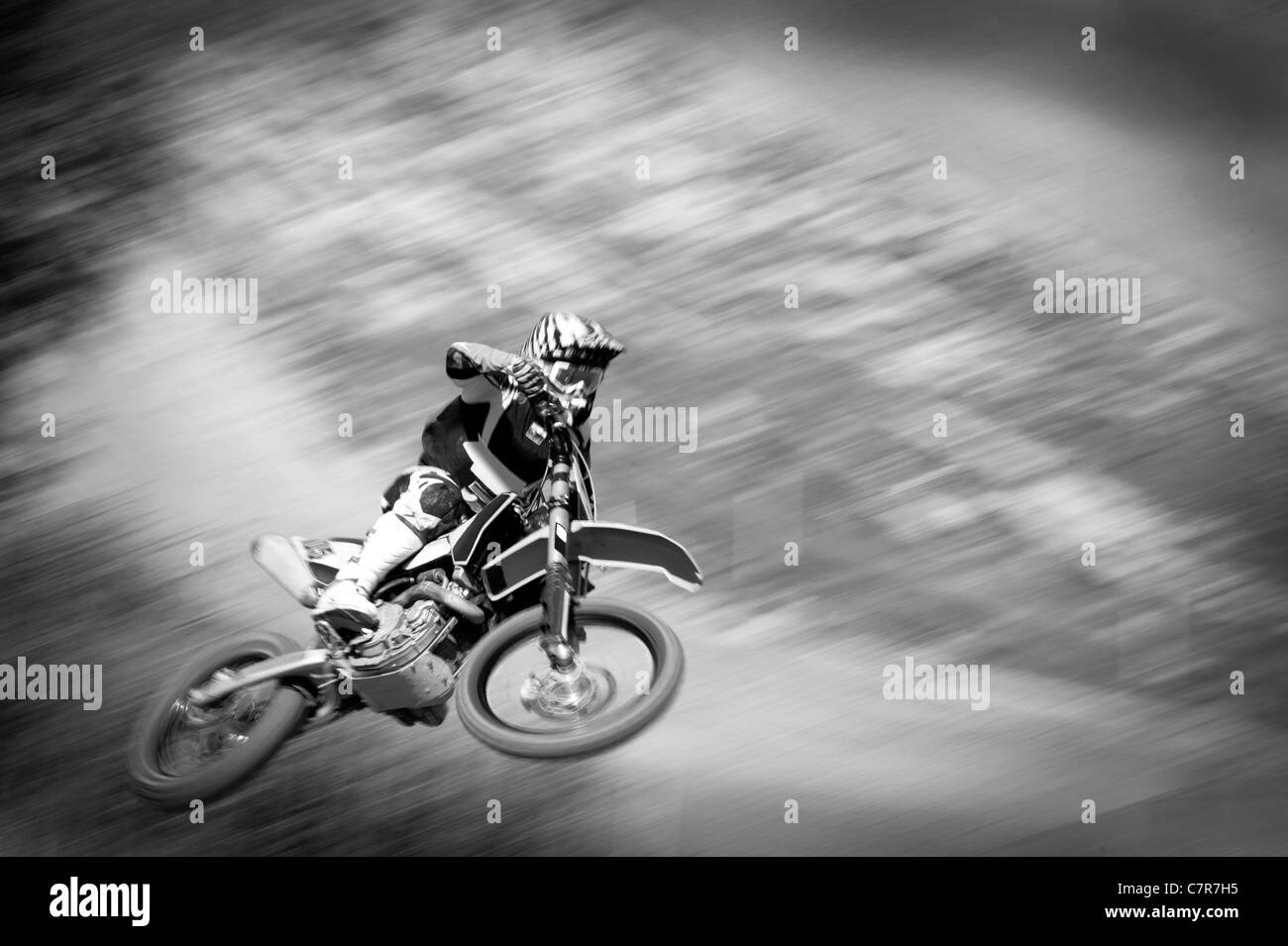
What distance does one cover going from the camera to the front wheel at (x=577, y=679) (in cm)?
413

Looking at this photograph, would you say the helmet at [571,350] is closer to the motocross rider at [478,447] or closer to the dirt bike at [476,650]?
the motocross rider at [478,447]

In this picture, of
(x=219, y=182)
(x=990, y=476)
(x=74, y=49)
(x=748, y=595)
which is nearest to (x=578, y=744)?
(x=748, y=595)

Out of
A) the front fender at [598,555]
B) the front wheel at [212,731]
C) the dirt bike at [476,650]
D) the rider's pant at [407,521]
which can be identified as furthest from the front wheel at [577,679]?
the front wheel at [212,731]

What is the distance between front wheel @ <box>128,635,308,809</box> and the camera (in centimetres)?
421

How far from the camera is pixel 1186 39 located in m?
5.40

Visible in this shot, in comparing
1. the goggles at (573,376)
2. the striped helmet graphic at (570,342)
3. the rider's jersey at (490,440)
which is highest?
the striped helmet graphic at (570,342)

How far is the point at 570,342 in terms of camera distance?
4.45m

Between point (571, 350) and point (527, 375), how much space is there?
1.08 ft

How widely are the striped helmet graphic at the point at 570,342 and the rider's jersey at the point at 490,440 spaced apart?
169 mm

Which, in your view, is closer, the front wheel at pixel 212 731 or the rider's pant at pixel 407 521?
the front wheel at pixel 212 731
